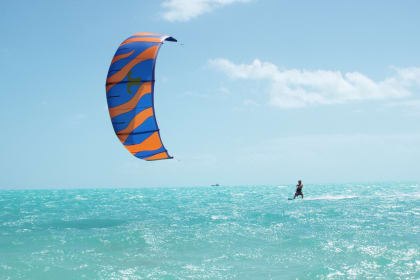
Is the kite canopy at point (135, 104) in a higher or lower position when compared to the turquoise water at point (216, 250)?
higher

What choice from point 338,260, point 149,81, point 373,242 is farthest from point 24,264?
point 373,242

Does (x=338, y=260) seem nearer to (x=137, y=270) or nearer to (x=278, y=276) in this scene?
(x=278, y=276)

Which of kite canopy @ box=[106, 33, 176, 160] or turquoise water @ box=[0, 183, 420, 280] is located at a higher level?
kite canopy @ box=[106, 33, 176, 160]

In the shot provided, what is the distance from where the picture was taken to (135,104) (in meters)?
9.66

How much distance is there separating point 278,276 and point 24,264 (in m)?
7.57

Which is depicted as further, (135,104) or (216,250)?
(216,250)

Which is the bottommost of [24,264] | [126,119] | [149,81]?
[24,264]

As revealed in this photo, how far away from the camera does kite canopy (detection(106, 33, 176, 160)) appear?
380 inches

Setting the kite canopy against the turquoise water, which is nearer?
the kite canopy

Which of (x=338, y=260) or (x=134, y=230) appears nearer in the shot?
(x=338, y=260)

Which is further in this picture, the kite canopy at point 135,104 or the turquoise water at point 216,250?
the turquoise water at point 216,250

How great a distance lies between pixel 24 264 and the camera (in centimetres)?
1181

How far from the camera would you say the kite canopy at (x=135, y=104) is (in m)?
9.64

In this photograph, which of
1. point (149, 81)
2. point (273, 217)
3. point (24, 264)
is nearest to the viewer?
point (149, 81)
